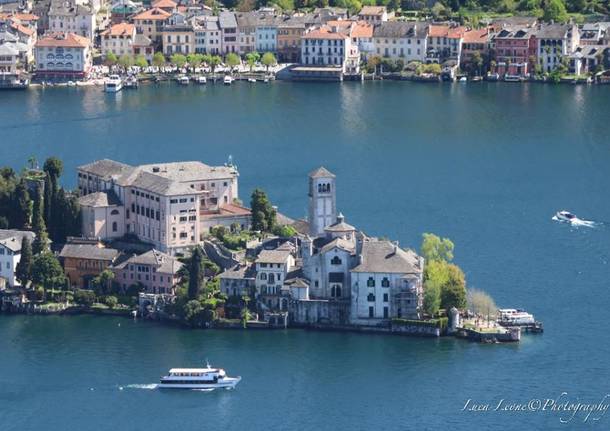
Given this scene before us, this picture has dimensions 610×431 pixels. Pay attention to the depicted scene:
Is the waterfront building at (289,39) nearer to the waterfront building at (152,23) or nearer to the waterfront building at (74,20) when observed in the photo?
the waterfront building at (152,23)

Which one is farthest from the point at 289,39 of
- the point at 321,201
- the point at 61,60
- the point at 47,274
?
the point at 47,274

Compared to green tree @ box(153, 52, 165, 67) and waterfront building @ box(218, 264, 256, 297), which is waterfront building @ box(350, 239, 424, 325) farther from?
green tree @ box(153, 52, 165, 67)

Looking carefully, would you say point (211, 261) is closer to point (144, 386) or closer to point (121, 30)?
point (144, 386)

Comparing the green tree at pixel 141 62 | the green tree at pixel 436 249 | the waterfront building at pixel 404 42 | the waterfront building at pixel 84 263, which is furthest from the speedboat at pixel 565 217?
the green tree at pixel 141 62

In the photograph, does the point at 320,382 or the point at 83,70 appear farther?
the point at 83,70

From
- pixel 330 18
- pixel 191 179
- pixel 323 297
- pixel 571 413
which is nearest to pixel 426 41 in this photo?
pixel 330 18

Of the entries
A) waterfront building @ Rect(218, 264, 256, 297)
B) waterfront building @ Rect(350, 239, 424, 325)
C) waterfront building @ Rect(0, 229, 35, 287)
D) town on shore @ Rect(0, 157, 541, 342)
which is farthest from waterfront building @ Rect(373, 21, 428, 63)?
waterfront building @ Rect(350, 239, 424, 325)

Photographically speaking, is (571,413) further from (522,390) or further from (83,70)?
(83,70)
